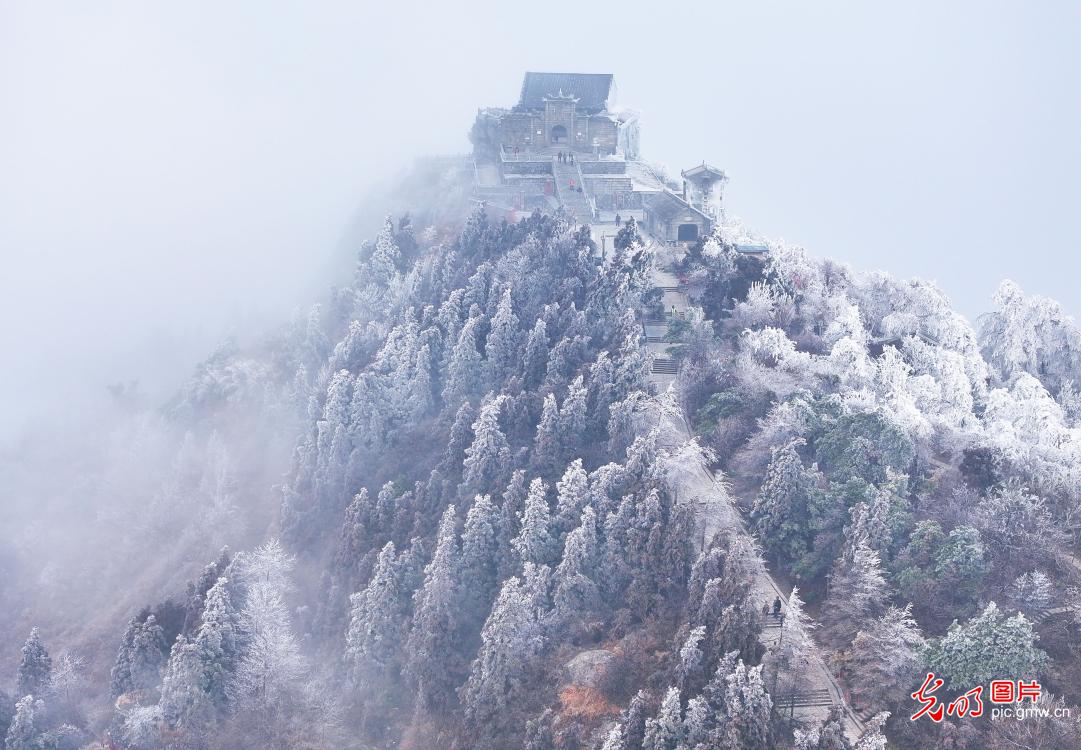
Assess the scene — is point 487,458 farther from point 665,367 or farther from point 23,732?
point 23,732

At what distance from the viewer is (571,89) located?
95.6 meters

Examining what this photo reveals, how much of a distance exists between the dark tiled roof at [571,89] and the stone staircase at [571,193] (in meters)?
7.90

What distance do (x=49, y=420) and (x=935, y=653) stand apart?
342ft

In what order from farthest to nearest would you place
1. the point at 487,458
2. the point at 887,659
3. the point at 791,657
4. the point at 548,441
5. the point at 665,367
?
the point at 665,367 → the point at 487,458 → the point at 548,441 → the point at 791,657 → the point at 887,659

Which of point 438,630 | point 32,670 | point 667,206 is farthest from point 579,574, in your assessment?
point 667,206

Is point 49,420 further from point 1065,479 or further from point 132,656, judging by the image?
point 1065,479

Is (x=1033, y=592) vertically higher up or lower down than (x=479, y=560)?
higher up

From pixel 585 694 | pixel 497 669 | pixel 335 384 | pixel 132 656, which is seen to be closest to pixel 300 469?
pixel 335 384

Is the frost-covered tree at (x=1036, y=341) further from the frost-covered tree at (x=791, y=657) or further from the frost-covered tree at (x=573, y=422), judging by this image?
the frost-covered tree at (x=791, y=657)

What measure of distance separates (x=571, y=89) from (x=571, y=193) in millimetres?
14986

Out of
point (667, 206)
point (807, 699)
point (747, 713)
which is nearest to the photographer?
point (747, 713)

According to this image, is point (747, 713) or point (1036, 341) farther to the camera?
point (1036, 341)

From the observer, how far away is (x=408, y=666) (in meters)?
46.2

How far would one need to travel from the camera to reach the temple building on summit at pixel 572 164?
8494cm
